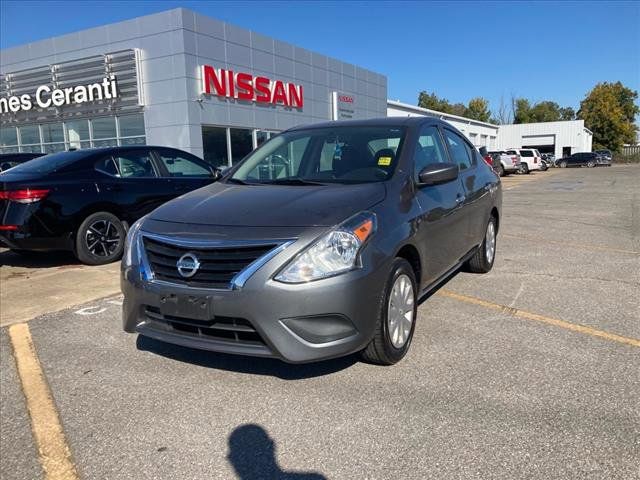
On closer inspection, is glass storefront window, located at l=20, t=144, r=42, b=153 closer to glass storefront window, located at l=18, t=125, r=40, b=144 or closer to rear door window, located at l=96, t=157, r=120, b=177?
glass storefront window, located at l=18, t=125, r=40, b=144

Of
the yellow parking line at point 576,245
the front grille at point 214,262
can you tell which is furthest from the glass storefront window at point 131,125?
the front grille at point 214,262

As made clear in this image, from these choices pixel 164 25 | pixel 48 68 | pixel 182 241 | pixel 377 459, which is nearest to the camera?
pixel 377 459

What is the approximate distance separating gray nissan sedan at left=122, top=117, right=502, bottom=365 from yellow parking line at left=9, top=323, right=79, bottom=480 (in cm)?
66

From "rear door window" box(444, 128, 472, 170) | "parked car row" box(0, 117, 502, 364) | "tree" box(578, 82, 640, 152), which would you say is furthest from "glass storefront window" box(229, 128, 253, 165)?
"tree" box(578, 82, 640, 152)

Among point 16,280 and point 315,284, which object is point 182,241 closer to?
point 315,284

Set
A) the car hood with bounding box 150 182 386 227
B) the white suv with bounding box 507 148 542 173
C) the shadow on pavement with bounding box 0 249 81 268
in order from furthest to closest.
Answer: the white suv with bounding box 507 148 542 173 → the shadow on pavement with bounding box 0 249 81 268 → the car hood with bounding box 150 182 386 227

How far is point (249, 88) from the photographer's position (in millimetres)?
19984

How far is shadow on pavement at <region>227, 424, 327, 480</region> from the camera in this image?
2.33 meters

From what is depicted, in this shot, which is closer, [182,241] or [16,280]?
[182,241]

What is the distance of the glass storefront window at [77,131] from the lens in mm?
20141

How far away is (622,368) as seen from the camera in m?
3.30

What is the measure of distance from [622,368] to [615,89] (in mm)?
93247

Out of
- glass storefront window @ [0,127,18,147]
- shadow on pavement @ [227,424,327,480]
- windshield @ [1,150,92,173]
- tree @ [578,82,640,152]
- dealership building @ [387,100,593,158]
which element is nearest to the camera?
shadow on pavement @ [227,424,327,480]

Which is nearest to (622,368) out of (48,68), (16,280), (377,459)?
(377,459)
